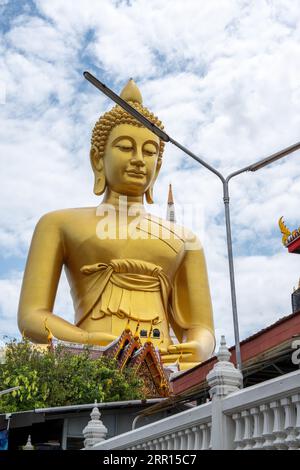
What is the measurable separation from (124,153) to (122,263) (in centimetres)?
329

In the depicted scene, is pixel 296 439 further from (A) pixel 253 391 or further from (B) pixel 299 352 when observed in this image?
(B) pixel 299 352

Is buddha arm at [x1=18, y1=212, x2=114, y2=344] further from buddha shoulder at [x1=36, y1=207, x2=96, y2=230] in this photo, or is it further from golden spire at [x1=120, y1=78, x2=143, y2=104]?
golden spire at [x1=120, y1=78, x2=143, y2=104]

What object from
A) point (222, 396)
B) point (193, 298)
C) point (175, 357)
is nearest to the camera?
point (222, 396)

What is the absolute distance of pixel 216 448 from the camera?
17.2 ft

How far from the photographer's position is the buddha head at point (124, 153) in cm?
2053

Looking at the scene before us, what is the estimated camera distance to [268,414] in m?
4.84

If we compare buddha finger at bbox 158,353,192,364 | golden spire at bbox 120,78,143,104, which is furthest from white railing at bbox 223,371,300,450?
golden spire at bbox 120,78,143,104

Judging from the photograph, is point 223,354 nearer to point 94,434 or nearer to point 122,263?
point 94,434

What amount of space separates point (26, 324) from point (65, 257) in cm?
247

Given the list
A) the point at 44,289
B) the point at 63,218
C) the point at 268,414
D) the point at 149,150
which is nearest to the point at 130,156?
the point at 149,150

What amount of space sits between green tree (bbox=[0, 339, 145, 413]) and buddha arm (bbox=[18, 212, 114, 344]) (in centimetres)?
238

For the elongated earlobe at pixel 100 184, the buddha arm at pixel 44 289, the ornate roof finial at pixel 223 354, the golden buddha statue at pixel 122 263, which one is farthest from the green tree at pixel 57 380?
the ornate roof finial at pixel 223 354

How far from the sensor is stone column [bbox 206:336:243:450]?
5.24 metres
